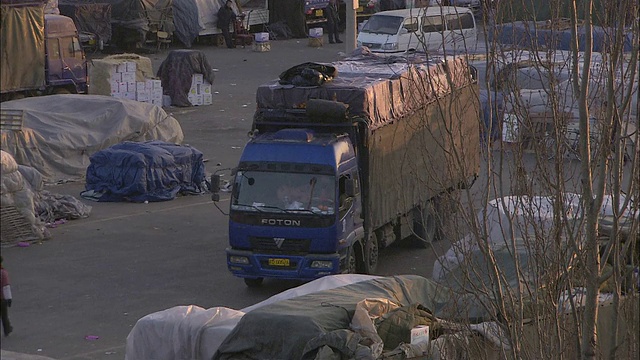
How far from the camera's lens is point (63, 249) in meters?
20.0

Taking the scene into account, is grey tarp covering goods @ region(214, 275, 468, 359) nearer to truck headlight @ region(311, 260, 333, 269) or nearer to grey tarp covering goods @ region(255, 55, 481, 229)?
truck headlight @ region(311, 260, 333, 269)

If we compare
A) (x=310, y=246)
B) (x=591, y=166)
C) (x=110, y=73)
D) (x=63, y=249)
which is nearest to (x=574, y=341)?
(x=591, y=166)

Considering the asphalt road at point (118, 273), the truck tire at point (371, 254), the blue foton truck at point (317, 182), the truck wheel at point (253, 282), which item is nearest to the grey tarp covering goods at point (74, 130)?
the asphalt road at point (118, 273)

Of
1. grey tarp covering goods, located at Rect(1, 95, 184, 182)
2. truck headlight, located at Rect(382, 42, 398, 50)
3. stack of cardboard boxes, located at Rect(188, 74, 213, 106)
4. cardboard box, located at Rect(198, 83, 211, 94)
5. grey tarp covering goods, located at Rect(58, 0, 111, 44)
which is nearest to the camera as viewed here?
grey tarp covering goods, located at Rect(1, 95, 184, 182)

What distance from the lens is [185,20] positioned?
45.7 m

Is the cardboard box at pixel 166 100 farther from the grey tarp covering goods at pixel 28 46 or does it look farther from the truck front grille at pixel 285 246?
the truck front grille at pixel 285 246

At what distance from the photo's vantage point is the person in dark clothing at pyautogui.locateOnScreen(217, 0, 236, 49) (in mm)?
46469

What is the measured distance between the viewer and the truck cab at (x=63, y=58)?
32500 mm

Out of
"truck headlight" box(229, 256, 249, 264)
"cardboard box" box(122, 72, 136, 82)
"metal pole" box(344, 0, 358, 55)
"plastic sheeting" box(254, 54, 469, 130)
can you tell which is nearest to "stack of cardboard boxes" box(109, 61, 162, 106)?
"cardboard box" box(122, 72, 136, 82)

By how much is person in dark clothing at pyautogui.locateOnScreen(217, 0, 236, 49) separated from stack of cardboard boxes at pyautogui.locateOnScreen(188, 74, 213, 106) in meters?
12.3

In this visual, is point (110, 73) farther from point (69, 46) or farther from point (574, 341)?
point (574, 341)

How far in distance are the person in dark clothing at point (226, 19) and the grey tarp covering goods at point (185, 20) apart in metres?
1.24

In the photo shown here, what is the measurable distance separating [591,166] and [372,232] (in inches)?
457

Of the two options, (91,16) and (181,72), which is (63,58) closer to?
(181,72)
